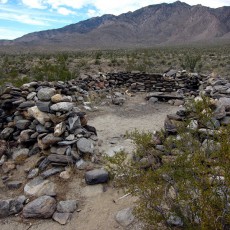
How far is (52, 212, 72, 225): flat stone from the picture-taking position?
502 centimetres

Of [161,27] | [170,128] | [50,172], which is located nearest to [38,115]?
[50,172]

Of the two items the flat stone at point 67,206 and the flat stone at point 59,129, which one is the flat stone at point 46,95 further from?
the flat stone at point 67,206

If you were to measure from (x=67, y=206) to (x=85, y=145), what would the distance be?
5.80 feet

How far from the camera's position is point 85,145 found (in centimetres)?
679

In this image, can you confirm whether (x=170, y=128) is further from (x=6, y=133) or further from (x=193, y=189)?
(x=6, y=133)

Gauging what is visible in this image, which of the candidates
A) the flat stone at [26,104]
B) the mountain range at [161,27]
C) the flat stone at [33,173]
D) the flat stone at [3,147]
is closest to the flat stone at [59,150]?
the flat stone at [33,173]

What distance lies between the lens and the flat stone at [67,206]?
526cm

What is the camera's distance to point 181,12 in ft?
575

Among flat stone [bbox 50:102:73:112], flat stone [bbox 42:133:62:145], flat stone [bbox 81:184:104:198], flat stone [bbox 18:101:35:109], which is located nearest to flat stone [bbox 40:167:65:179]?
flat stone [bbox 42:133:62:145]

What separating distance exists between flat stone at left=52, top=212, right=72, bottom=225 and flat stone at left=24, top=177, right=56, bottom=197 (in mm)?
542

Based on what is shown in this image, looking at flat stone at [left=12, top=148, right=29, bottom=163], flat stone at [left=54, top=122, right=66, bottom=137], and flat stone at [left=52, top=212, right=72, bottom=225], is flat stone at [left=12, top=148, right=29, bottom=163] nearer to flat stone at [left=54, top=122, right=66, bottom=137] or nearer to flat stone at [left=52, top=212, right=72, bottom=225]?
flat stone at [left=54, top=122, right=66, bottom=137]

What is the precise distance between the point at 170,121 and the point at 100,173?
2.16m

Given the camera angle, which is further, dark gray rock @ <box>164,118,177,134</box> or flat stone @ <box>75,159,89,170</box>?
dark gray rock @ <box>164,118,177,134</box>

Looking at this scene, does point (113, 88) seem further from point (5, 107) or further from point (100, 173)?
point (100, 173)
